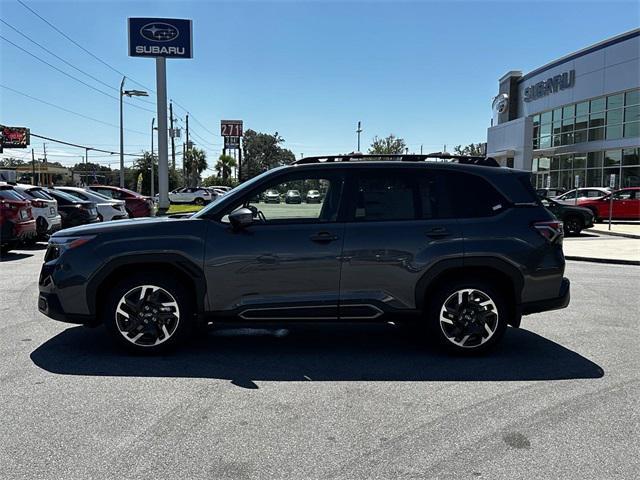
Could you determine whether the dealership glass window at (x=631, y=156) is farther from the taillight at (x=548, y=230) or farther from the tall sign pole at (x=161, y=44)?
the taillight at (x=548, y=230)

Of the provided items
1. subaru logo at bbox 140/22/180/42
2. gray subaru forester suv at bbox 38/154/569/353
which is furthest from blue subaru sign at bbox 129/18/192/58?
gray subaru forester suv at bbox 38/154/569/353

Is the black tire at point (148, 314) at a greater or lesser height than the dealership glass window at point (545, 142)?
lesser

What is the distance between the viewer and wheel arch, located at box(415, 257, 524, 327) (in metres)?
5.04

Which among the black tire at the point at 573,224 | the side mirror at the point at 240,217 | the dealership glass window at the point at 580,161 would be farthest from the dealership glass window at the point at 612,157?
the side mirror at the point at 240,217

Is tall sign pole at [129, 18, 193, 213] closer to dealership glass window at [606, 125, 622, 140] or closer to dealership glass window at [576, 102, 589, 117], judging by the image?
Answer: dealership glass window at [576, 102, 589, 117]

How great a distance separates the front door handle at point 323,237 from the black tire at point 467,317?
1.13 metres

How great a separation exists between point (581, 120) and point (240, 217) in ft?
112

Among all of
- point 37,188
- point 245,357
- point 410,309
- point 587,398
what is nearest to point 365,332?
point 410,309

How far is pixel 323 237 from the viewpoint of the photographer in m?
4.96

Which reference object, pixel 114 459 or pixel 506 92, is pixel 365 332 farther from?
pixel 506 92

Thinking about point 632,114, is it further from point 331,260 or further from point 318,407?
point 318,407

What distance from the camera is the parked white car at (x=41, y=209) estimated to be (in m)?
13.0

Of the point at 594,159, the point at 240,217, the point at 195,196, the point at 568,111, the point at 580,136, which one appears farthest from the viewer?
the point at 195,196

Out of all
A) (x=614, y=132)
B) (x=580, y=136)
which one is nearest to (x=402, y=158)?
(x=614, y=132)
